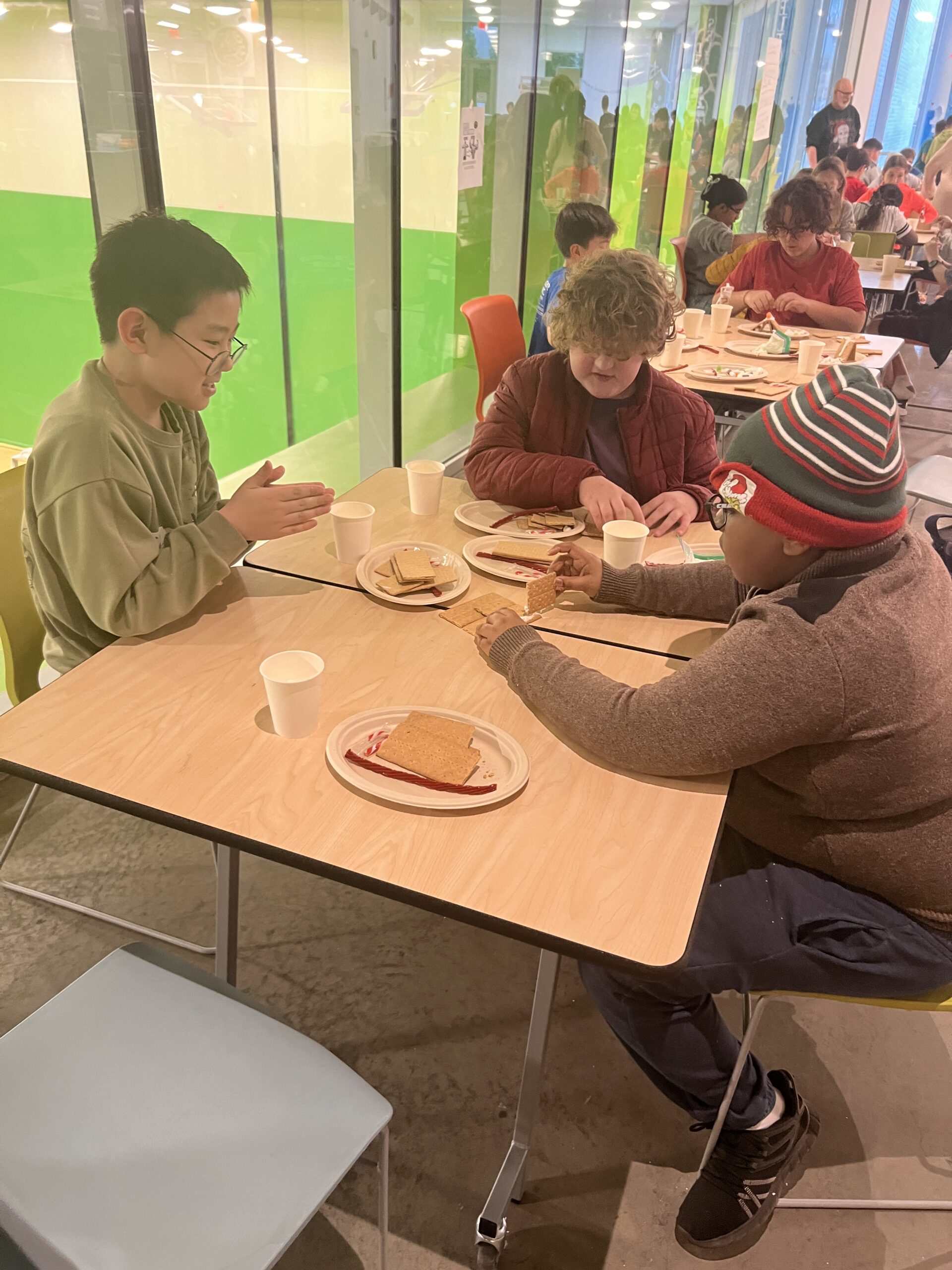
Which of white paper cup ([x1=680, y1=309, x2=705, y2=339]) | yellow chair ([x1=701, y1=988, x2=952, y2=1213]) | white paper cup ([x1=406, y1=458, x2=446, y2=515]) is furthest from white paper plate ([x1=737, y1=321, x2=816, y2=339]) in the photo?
yellow chair ([x1=701, y1=988, x2=952, y2=1213])

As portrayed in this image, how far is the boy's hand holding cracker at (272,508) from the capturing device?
1.60m

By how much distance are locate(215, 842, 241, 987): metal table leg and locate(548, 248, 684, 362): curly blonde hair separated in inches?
51.0

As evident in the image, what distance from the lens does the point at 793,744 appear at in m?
1.22

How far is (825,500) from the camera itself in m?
1.18

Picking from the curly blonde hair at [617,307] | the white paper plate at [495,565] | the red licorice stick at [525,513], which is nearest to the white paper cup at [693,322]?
the curly blonde hair at [617,307]

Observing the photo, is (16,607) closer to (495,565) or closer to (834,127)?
(495,565)

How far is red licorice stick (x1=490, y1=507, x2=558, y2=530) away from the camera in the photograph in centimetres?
201

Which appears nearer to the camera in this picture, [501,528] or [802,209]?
[501,528]

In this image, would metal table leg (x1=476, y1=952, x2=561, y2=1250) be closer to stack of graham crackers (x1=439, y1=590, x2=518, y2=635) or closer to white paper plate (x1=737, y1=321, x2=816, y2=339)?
stack of graham crackers (x1=439, y1=590, x2=518, y2=635)

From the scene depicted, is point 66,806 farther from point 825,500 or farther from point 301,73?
point 301,73

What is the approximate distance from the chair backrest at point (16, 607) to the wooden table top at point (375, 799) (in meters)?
0.46

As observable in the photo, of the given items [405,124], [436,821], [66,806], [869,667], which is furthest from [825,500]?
[405,124]

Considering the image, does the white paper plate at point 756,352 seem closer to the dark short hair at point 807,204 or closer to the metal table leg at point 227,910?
the dark short hair at point 807,204

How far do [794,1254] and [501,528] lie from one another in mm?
1427
